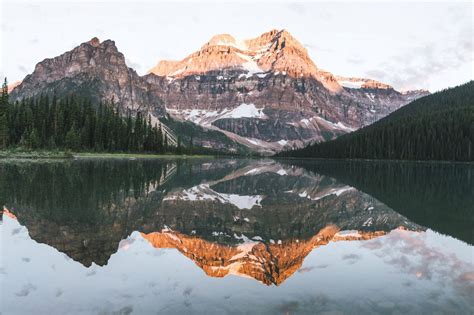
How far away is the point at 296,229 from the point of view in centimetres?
1920

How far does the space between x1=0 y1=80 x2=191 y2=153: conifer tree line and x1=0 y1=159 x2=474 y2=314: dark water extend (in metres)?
94.3

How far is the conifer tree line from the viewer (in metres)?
110

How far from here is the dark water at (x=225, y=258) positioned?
9641mm

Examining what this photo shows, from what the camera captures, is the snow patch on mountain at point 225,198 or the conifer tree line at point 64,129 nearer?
the snow patch on mountain at point 225,198

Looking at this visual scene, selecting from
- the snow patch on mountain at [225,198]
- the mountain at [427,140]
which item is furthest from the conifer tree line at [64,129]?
the mountain at [427,140]

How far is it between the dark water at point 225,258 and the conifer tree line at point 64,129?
94276 millimetres

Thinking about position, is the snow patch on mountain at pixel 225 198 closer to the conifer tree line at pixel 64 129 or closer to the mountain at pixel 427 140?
the conifer tree line at pixel 64 129

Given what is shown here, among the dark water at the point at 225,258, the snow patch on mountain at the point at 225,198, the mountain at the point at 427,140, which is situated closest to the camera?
the dark water at the point at 225,258

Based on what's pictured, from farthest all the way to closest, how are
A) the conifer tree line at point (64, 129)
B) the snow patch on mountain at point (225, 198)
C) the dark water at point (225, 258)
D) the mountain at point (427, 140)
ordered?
the mountain at point (427, 140) → the conifer tree line at point (64, 129) → the snow patch on mountain at point (225, 198) → the dark water at point (225, 258)

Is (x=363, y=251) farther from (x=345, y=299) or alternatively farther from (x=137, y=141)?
(x=137, y=141)

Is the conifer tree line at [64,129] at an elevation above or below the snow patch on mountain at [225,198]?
above

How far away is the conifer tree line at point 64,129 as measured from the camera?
360ft

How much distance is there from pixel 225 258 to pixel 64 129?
404ft

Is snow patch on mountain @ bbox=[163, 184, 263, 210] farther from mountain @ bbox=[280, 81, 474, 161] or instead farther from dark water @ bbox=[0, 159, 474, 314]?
mountain @ bbox=[280, 81, 474, 161]
